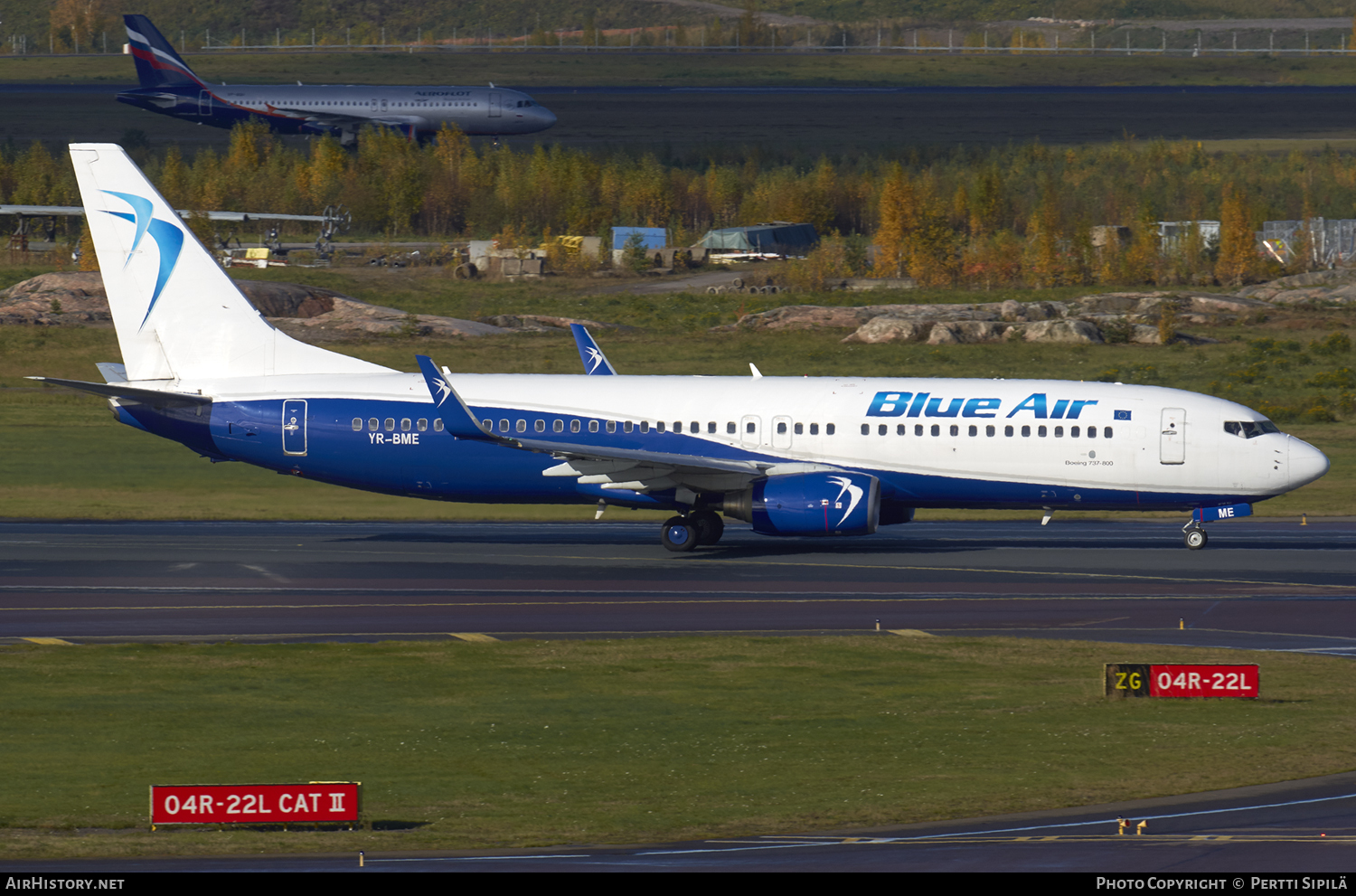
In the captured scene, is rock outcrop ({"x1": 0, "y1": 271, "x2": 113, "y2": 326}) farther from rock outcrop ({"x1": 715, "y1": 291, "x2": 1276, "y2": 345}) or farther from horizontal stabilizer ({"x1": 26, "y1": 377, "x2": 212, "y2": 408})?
horizontal stabilizer ({"x1": 26, "y1": 377, "x2": 212, "y2": 408})

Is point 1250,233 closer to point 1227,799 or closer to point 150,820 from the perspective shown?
point 1227,799

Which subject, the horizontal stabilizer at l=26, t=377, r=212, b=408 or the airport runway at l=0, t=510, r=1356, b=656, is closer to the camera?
the airport runway at l=0, t=510, r=1356, b=656

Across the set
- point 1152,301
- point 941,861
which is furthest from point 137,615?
point 1152,301

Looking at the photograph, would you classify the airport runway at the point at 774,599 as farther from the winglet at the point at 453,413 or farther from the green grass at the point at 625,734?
the winglet at the point at 453,413

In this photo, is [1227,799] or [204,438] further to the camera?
[204,438]

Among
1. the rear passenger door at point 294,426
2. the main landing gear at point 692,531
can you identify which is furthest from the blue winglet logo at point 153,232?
the main landing gear at point 692,531

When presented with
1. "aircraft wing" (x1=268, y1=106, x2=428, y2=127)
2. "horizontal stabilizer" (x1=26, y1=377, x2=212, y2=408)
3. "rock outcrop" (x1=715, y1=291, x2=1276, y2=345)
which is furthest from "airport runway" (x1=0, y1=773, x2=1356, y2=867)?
"aircraft wing" (x1=268, y1=106, x2=428, y2=127)

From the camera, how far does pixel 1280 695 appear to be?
2650 centimetres

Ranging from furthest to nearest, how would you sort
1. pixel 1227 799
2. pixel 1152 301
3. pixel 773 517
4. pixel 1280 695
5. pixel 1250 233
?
pixel 1250 233 < pixel 1152 301 < pixel 773 517 < pixel 1280 695 < pixel 1227 799

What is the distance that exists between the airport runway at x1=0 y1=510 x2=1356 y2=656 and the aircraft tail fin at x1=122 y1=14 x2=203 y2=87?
108 metres

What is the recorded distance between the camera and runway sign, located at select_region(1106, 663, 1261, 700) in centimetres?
2586

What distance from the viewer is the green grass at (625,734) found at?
1955 centimetres

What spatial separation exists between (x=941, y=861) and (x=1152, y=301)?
3053 inches

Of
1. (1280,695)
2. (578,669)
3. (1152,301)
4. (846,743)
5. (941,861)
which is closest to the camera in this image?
(941,861)
